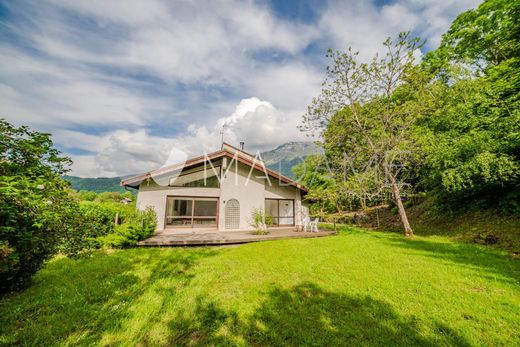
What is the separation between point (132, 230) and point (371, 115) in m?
14.8

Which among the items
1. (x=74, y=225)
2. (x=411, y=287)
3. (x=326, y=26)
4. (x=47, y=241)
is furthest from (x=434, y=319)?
(x=326, y=26)

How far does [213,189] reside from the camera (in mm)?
12930

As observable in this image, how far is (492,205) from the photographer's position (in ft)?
34.8

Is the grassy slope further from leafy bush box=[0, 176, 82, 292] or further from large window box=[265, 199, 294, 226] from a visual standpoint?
leafy bush box=[0, 176, 82, 292]

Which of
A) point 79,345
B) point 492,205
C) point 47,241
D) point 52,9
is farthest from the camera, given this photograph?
point 492,205

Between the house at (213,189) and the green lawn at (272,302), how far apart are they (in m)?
5.08

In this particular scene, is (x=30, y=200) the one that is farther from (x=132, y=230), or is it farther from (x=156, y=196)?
(x=156, y=196)

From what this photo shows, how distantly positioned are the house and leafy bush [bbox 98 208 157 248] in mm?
1004

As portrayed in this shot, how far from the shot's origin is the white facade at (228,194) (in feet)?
38.3

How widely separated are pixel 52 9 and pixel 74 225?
834 centimetres

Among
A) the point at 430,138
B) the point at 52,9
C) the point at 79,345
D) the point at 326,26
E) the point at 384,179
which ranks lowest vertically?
the point at 79,345

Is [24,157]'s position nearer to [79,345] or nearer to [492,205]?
[79,345]

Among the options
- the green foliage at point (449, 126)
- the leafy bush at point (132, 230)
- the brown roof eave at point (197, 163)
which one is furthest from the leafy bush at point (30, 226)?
the green foliage at point (449, 126)

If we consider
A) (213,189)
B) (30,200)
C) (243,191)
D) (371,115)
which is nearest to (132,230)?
(213,189)
